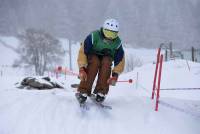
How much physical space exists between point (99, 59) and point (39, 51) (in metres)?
42.2

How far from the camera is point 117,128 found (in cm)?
504

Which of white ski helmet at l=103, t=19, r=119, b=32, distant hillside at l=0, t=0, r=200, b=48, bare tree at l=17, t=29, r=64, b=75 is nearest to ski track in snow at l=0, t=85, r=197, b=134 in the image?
white ski helmet at l=103, t=19, r=119, b=32

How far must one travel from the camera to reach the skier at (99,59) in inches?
239

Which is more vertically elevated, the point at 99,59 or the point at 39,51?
the point at 39,51

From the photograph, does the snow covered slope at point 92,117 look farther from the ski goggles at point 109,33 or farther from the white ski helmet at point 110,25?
the white ski helmet at point 110,25

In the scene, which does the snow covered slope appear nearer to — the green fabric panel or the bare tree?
the green fabric panel

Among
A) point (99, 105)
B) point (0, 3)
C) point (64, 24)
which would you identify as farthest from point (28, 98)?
point (0, 3)

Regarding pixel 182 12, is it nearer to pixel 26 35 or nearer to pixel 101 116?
pixel 26 35

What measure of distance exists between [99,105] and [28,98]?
→ 1.35 metres

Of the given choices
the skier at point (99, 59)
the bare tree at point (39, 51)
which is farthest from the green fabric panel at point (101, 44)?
the bare tree at point (39, 51)

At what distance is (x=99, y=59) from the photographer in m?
6.26

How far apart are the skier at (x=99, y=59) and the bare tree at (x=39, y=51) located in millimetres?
40943

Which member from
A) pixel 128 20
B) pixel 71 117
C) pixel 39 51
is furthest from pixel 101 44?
pixel 128 20

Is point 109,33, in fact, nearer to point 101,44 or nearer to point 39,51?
point 101,44
